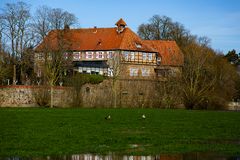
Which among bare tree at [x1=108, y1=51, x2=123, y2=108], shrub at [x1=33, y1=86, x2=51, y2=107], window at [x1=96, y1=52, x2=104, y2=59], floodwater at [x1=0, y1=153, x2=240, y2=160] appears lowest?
floodwater at [x1=0, y1=153, x2=240, y2=160]

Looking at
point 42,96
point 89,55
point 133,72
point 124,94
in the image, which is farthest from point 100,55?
point 42,96

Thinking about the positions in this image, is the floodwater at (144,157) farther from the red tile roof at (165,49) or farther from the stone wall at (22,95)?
the red tile roof at (165,49)

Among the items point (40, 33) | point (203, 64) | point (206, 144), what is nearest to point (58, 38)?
point (40, 33)

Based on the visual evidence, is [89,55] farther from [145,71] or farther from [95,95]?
[95,95]

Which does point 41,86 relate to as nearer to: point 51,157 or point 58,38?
point 58,38

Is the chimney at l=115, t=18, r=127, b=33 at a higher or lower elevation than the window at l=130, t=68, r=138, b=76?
higher

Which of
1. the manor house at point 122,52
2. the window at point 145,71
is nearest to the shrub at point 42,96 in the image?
the manor house at point 122,52

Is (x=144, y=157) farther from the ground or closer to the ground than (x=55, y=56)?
closer to the ground

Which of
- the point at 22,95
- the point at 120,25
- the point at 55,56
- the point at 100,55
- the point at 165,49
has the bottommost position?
the point at 22,95

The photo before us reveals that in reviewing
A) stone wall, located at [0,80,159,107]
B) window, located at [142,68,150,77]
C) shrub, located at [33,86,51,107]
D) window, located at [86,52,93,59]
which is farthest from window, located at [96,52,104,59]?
shrub, located at [33,86,51,107]

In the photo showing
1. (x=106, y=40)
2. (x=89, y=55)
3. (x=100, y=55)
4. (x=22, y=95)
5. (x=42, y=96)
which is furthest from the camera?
(x=106, y=40)

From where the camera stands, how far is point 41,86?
54281 mm

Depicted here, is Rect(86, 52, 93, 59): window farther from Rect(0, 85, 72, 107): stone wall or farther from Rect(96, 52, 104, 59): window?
Rect(0, 85, 72, 107): stone wall

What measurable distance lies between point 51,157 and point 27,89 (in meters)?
42.0
